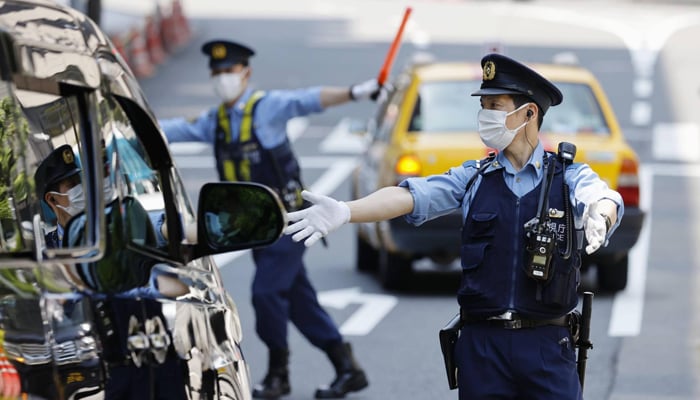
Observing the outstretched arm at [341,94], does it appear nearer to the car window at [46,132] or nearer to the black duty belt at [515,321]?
the black duty belt at [515,321]

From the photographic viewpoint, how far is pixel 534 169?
5098 millimetres

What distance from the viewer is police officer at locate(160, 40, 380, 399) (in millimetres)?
8500

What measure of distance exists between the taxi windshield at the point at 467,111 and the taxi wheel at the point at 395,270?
1.00 metres

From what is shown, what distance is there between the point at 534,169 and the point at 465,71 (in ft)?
25.9

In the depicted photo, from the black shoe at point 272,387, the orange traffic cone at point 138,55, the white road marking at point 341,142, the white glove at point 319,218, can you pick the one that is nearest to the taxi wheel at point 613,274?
the black shoe at point 272,387

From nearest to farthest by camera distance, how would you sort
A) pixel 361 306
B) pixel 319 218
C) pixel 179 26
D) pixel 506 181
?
pixel 319 218 → pixel 506 181 → pixel 361 306 → pixel 179 26

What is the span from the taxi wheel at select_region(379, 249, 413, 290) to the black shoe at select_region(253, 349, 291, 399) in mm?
3625

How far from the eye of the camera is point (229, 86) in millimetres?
8781

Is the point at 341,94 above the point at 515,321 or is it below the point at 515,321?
above

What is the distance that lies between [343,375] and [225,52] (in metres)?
1.95

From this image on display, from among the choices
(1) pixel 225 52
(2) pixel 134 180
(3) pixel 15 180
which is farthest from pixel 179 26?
(3) pixel 15 180

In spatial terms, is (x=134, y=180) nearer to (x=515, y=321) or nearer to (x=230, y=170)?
(x=515, y=321)

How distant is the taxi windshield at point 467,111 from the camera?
12328 mm

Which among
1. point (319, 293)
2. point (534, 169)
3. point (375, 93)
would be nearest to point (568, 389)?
point (534, 169)
